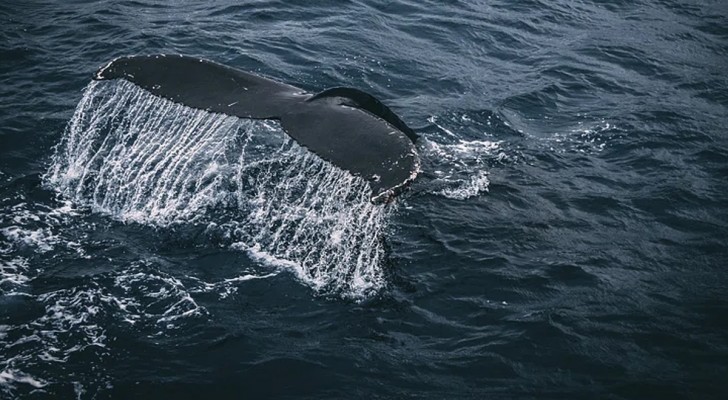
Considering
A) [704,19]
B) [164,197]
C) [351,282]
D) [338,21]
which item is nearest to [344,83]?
[338,21]

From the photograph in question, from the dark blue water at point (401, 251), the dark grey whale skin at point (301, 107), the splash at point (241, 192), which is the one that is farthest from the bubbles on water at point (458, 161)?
the dark grey whale skin at point (301, 107)

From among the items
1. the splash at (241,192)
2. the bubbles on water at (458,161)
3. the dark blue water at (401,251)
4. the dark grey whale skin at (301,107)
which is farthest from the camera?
the bubbles on water at (458,161)

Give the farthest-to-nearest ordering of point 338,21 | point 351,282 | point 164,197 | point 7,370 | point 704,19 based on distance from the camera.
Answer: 1. point 704,19
2. point 338,21
3. point 164,197
4. point 351,282
5. point 7,370

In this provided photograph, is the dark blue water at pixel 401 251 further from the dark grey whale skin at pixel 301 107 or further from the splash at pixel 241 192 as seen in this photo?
the dark grey whale skin at pixel 301 107

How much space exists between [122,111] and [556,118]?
6.77 m

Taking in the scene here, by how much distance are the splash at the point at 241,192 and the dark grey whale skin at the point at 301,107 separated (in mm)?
357

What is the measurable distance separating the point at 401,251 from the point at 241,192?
2186 millimetres

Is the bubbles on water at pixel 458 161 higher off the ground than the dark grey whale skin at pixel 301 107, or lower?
lower

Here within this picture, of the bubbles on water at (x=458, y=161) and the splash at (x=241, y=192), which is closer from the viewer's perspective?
the splash at (x=241, y=192)

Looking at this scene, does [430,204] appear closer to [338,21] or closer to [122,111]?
[122,111]

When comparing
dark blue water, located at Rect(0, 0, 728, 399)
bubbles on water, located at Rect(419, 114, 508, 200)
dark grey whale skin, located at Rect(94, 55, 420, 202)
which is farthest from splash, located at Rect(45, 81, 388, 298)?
bubbles on water, located at Rect(419, 114, 508, 200)

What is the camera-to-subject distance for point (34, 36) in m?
12.6

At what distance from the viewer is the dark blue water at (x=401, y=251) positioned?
5898 millimetres

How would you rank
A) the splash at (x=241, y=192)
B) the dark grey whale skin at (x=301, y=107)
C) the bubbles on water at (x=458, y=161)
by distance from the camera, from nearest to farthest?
the dark grey whale skin at (x=301, y=107), the splash at (x=241, y=192), the bubbles on water at (x=458, y=161)
